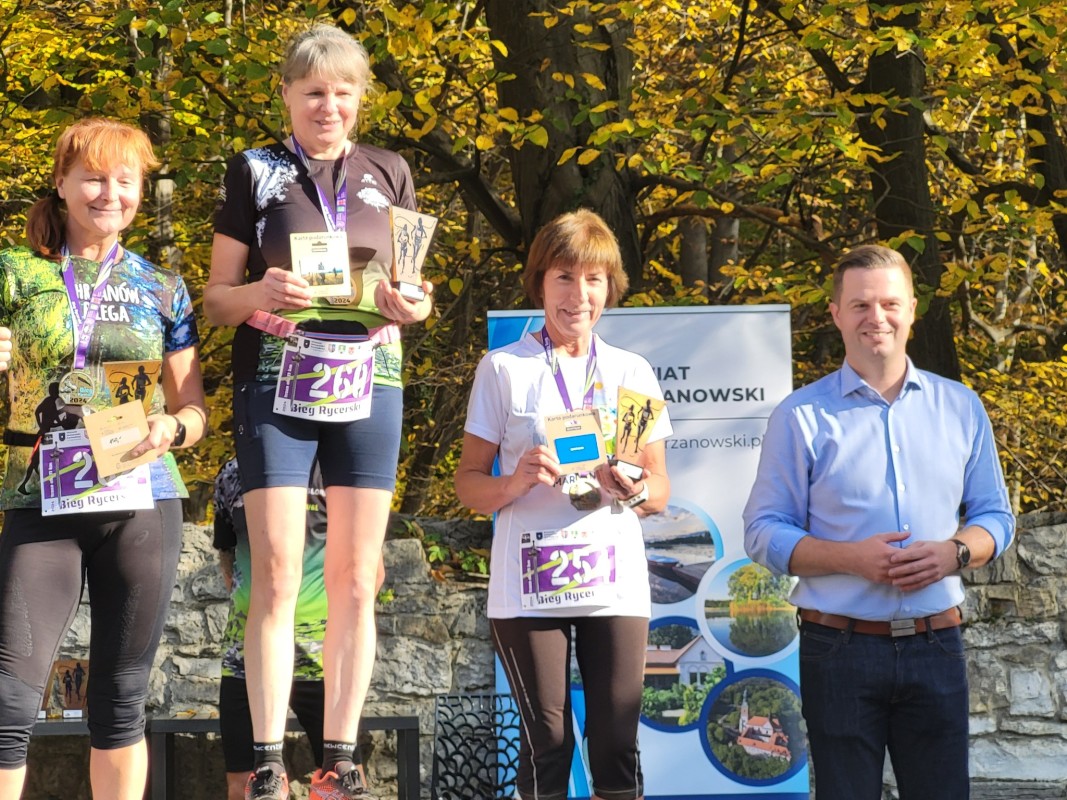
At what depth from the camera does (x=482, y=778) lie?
505 cm

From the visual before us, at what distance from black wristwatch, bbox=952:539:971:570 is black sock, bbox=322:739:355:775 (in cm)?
145

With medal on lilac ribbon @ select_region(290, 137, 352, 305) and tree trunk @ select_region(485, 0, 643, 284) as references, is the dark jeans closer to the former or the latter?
medal on lilac ribbon @ select_region(290, 137, 352, 305)

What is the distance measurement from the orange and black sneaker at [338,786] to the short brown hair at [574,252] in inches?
50.8

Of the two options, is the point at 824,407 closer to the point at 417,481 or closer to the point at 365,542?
the point at 365,542

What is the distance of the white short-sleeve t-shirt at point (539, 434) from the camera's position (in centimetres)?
325

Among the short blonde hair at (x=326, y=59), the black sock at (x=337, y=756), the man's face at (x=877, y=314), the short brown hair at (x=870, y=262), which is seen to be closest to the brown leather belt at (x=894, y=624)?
the man's face at (x=877, y=314)

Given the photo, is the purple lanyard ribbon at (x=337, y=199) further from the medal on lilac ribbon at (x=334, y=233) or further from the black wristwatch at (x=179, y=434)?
the black wristwatch at (x=179, y=434)

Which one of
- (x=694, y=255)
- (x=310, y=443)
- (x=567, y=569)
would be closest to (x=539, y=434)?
(x=567, y=569)

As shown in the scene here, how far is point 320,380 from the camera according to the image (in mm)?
3102

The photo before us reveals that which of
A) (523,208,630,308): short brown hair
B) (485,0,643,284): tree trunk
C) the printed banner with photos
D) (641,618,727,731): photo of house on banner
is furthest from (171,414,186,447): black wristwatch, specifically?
(485,0,643,284): tree trunk

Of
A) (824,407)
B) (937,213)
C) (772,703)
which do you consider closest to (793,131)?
(937,213)

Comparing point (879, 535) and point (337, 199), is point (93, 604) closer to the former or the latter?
point (337, 199)

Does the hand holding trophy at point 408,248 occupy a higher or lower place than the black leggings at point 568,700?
higher

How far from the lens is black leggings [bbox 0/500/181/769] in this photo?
9.38 ft
